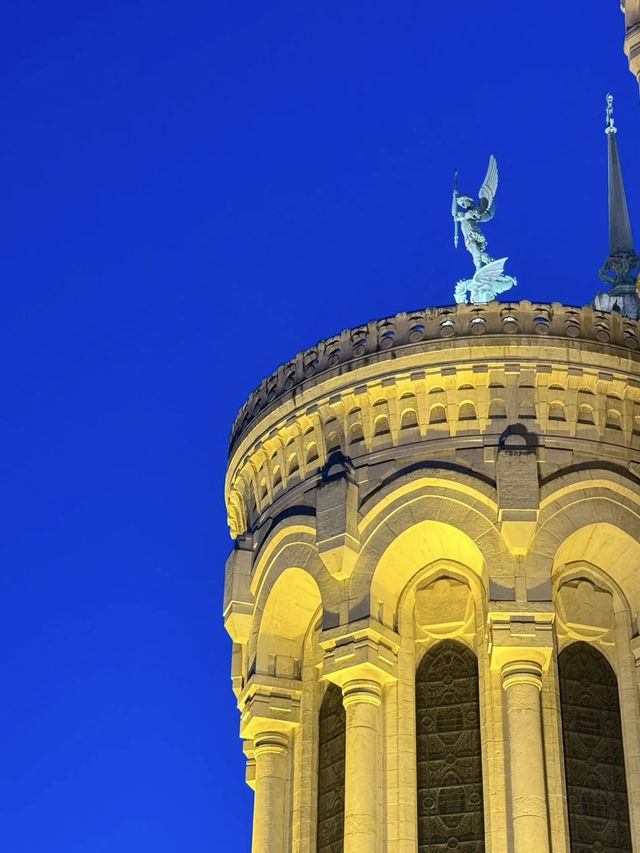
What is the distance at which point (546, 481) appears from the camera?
27484 mm

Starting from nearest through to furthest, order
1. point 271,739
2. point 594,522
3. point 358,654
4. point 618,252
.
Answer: point 358,654, point 594,522, point 271,739, point 618,252

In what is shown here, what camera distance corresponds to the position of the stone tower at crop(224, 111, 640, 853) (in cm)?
2638

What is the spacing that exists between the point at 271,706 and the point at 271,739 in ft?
1.64

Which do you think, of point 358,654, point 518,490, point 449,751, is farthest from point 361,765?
point 518,490

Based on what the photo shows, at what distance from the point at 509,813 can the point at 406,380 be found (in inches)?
261

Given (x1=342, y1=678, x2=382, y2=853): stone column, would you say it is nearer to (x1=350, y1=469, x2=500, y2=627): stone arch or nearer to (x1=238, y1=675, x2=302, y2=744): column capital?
(x1=350, y1=469, x2=500, y2=627): stone arch

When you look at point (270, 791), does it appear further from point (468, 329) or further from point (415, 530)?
point (468, 329)

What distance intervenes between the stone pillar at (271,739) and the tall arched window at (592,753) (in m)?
4.28

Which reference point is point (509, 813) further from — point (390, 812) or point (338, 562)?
point (338, 562)

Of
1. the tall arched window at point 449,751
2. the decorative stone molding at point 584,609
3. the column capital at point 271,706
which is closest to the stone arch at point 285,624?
the column capital at point 271,706

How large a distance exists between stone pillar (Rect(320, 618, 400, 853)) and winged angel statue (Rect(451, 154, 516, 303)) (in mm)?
7092

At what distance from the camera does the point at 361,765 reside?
26.6 metres

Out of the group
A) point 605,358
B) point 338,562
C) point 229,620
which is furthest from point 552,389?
point 229,620

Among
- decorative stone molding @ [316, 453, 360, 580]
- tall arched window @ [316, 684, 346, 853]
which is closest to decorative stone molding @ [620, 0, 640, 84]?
decorative stone molding @ [316, 453, 360, 580]
